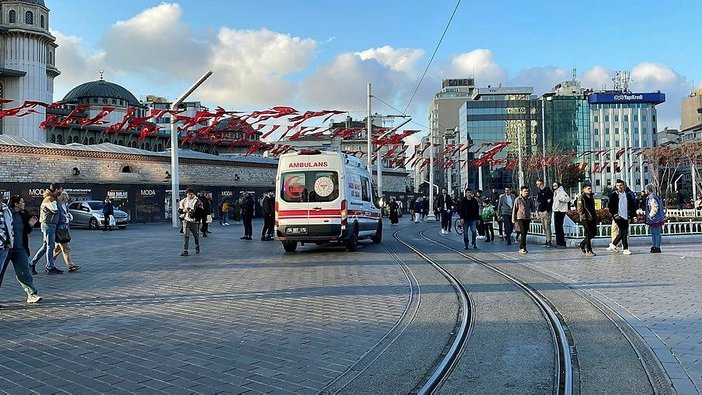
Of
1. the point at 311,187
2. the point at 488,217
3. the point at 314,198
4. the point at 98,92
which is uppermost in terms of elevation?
the point at 98,92

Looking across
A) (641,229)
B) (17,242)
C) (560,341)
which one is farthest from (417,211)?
(560,341)

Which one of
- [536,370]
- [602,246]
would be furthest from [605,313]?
[602,246]

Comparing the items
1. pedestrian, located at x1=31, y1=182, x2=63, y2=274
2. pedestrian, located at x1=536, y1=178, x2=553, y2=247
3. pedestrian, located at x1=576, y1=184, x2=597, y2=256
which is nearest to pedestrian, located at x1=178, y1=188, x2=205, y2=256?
pedestrian, located at x1=31, y1=182, x2=63, y2=274

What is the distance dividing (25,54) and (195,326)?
7631 cm

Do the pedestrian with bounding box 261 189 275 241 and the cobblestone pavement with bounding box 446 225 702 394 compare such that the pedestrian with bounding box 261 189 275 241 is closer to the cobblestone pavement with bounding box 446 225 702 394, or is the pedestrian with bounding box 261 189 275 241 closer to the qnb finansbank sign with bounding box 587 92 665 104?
the cobblestone pavement with bounding box 446 225 702 394

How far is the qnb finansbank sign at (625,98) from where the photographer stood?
420 feet

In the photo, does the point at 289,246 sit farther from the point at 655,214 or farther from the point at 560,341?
the point at 560,341

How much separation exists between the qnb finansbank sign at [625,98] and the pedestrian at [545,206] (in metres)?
122

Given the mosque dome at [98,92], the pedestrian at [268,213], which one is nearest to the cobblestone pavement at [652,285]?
the pedestrian at [268,213]

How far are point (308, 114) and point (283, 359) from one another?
2541 cm

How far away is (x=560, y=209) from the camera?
1628 centimetres

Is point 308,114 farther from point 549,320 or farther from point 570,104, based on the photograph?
point 570,104

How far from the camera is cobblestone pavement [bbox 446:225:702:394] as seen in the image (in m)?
5.91

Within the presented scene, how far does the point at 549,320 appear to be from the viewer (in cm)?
744
